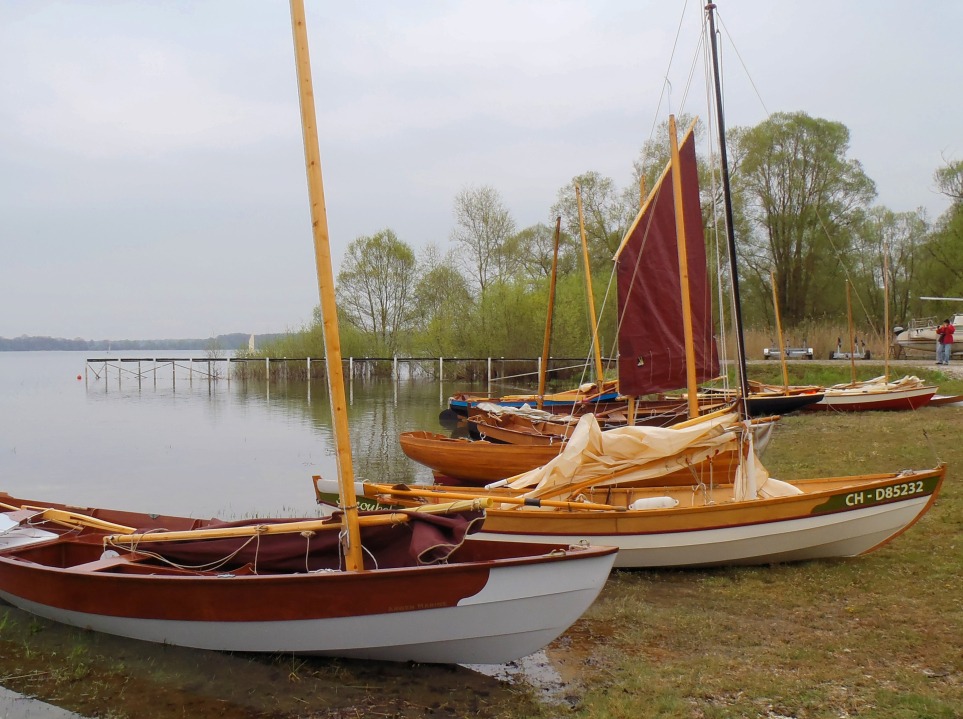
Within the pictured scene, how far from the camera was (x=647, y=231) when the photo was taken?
42.0 feet

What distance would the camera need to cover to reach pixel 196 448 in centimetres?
2050

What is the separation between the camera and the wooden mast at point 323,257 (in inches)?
219

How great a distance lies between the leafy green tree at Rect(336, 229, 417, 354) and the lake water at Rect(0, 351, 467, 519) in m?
12.2

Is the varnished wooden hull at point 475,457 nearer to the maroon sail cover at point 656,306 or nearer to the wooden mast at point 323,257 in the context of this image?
the maroon sail cover at point 656,306

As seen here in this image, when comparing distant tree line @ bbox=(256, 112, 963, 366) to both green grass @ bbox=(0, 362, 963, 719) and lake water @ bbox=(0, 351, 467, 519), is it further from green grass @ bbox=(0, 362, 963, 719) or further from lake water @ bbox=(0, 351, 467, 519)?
green grass @ bbox=(0, 362, 963, 719)

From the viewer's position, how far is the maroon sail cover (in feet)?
42.0

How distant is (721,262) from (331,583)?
3653cm

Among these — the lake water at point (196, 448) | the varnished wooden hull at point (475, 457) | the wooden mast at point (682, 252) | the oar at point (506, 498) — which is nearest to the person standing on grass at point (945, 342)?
the lake water at point (196, 448)

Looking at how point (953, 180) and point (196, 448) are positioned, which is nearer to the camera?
point (196, 448)

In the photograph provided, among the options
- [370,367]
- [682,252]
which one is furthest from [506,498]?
[370,367]

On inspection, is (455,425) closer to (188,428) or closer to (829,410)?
(188,428)

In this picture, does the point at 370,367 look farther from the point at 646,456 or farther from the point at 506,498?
the point at 506,498

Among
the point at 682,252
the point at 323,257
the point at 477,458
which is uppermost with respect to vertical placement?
the point at 682,252

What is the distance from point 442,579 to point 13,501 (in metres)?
6.04
